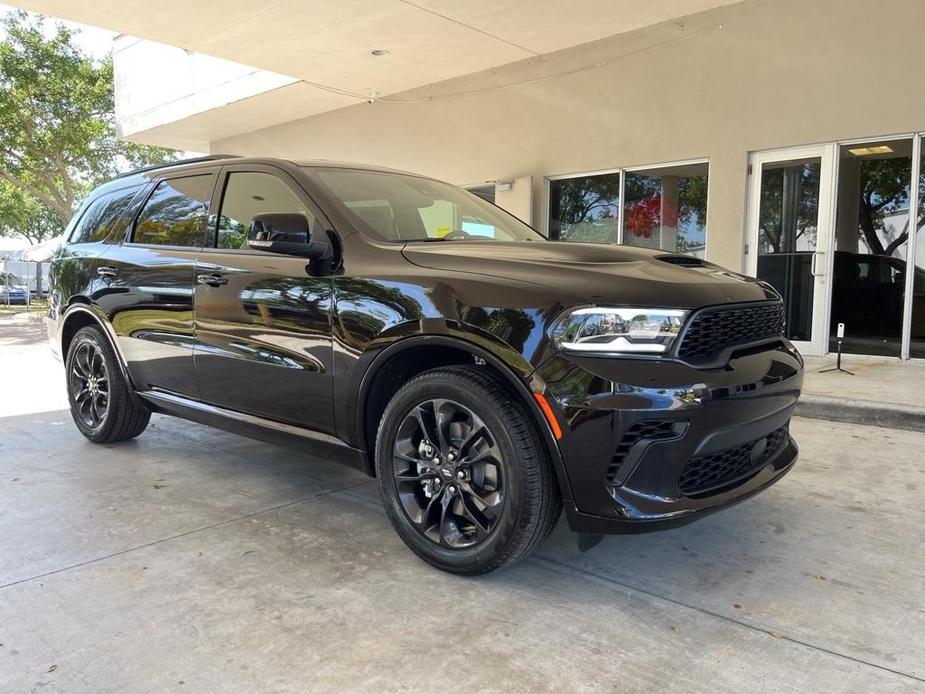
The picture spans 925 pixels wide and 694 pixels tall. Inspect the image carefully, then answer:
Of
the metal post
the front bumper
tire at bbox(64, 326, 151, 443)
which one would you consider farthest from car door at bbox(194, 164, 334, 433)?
the metal post

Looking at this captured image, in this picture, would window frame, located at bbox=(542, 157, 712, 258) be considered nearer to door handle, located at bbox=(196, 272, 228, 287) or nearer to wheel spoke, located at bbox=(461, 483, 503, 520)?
door handle, located at bbox=(196, 272, 228, 287)

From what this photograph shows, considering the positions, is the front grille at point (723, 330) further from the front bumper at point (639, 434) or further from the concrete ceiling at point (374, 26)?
the concrete ceiling at point (374, 26)

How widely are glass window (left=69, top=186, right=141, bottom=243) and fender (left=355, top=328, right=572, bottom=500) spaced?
107 inches

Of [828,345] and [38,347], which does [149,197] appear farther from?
[38,347]

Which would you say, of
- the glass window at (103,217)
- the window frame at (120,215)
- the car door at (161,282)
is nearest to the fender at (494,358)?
the car door at (161,282)

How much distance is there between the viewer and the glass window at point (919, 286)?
7.42 meters

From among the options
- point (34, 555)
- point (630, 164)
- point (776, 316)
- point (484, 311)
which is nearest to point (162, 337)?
point (34, 555)

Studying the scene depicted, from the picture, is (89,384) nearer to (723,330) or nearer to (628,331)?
(628,331)

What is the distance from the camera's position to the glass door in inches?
313

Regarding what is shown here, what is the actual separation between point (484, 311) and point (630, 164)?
7.54m

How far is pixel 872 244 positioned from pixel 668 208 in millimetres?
2519

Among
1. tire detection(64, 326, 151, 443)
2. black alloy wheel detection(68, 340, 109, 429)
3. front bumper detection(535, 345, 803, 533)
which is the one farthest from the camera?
black alloy wheel detection(68, 340, 109, 429)

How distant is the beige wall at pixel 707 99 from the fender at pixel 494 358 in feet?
22.6

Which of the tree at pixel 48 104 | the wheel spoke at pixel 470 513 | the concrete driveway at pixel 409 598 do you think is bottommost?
the concrete driveway at pixel 409 598
